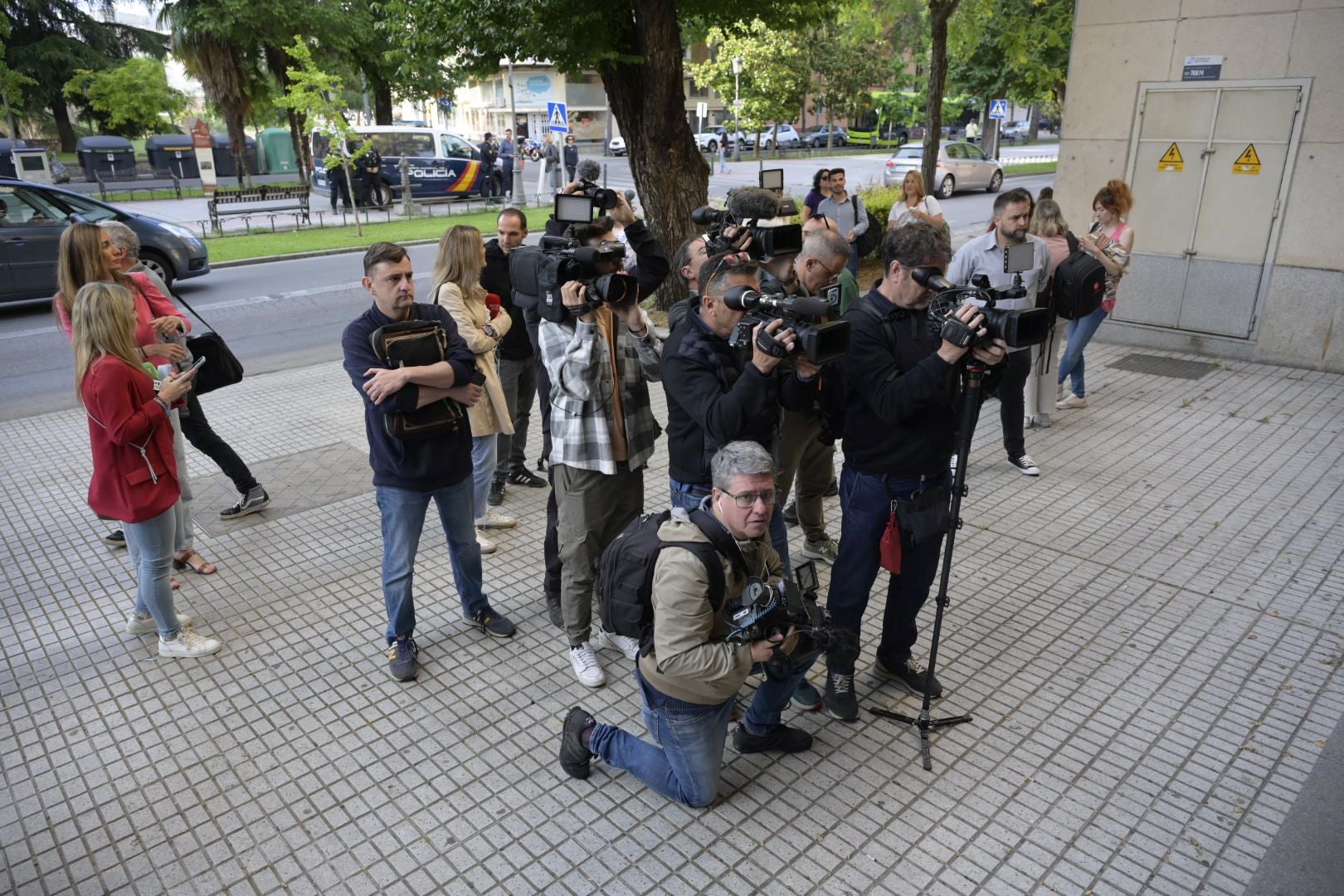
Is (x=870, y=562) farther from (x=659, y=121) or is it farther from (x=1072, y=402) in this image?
(x=659, y=121)

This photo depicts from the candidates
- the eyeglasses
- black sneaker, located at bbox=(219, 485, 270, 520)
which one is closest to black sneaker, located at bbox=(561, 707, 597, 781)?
the eyeglasses

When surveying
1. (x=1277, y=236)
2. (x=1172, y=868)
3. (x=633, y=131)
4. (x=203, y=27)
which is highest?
(x=203, y=27)

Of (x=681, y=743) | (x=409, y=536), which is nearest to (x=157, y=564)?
(x=409, y=536)

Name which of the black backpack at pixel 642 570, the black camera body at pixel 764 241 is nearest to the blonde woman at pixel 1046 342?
the black camera body at pixel 764 241

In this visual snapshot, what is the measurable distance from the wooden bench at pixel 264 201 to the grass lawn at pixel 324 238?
1.85ft

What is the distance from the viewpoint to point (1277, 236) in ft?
29.4

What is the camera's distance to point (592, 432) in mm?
4094

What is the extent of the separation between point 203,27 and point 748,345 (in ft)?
96.9

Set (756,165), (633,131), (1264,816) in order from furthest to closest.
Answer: (756,165)
(633,131)
(1264,816)

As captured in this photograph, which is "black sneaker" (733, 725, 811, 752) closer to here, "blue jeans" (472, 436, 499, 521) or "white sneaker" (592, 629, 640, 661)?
"white sneaker" (592, 629, 640, 661)

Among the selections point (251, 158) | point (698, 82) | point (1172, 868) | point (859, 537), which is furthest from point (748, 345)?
point (698, 82)

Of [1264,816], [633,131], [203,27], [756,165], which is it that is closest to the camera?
[1264,816]

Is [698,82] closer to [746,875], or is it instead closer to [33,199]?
[33,199]

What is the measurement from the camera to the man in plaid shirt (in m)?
4.09
